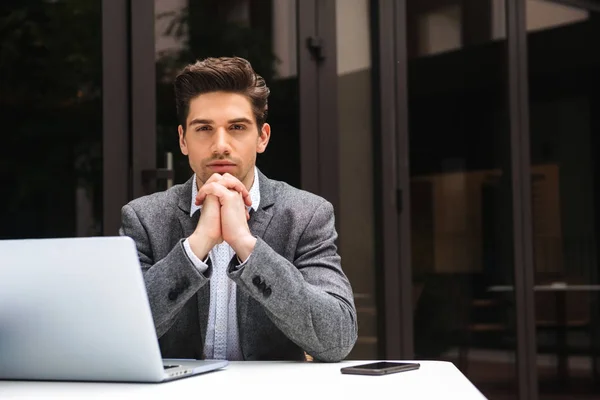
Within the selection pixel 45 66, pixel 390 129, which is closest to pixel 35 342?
pixel 45 66

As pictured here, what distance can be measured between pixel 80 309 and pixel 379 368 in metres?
0.63

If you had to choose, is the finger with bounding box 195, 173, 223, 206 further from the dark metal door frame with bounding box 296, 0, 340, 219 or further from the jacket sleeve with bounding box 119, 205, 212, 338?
the dark metal door frame with bounding box 296, 0, 340, 219

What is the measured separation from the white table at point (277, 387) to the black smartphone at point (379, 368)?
17mm

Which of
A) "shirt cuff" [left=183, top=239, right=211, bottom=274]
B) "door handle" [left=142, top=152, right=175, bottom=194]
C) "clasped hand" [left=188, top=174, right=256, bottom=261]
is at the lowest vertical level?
"shirt cuff" [left=183, top=239, right=211, bottom=274]

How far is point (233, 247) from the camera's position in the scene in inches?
84.3

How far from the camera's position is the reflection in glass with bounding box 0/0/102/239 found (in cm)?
330

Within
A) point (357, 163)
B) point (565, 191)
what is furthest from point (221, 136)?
point (565, 191)

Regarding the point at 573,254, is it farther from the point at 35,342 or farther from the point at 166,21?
the point at 35,342

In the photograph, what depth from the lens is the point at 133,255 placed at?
1.57 metres

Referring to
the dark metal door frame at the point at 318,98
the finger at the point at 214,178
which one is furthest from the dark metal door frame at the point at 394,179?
the finger at the point at 214,178

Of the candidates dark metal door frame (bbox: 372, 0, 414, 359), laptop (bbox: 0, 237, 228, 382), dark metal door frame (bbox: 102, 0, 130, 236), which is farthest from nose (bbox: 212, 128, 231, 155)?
dark metal door frame (bbox: 372, 0, 414, 359)

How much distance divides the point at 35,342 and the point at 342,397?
1.96 feet

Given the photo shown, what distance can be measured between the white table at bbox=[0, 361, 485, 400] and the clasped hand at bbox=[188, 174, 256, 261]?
1.09ft

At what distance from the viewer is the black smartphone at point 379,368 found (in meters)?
1.83
